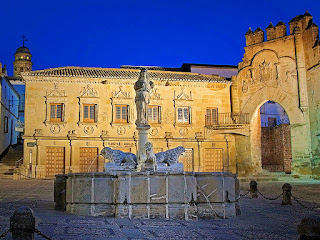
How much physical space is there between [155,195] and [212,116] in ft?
61.8

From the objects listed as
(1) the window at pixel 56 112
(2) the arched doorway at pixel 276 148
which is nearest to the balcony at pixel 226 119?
(2) the arched doorway at pixel 276 148

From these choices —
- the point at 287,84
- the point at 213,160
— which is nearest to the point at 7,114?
the point at 213,160

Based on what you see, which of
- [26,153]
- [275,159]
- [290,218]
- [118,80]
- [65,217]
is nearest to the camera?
[65,217]

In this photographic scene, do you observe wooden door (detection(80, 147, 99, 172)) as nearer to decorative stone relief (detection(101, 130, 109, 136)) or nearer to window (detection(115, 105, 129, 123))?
decorative stone relief (detection(101, 130, 109, 136))

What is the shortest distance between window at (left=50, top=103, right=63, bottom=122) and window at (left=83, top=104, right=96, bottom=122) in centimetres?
145

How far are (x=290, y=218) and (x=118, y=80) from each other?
58.8 ft

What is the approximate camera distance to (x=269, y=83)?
24.1 metres

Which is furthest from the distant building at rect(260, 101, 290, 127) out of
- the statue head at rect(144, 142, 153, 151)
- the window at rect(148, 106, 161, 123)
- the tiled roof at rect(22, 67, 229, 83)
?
the statue head at rect(144, 142, 153, 151)

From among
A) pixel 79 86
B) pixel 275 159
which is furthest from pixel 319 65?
pixel 79 86

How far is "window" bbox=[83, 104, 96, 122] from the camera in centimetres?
2416

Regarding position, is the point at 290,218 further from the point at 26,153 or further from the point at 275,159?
the point at 275,159

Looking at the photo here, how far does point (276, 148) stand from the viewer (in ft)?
99.6

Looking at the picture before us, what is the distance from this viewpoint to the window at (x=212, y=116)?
25.6m

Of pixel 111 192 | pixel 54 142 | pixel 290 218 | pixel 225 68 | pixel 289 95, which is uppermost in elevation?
pixel 225 68
